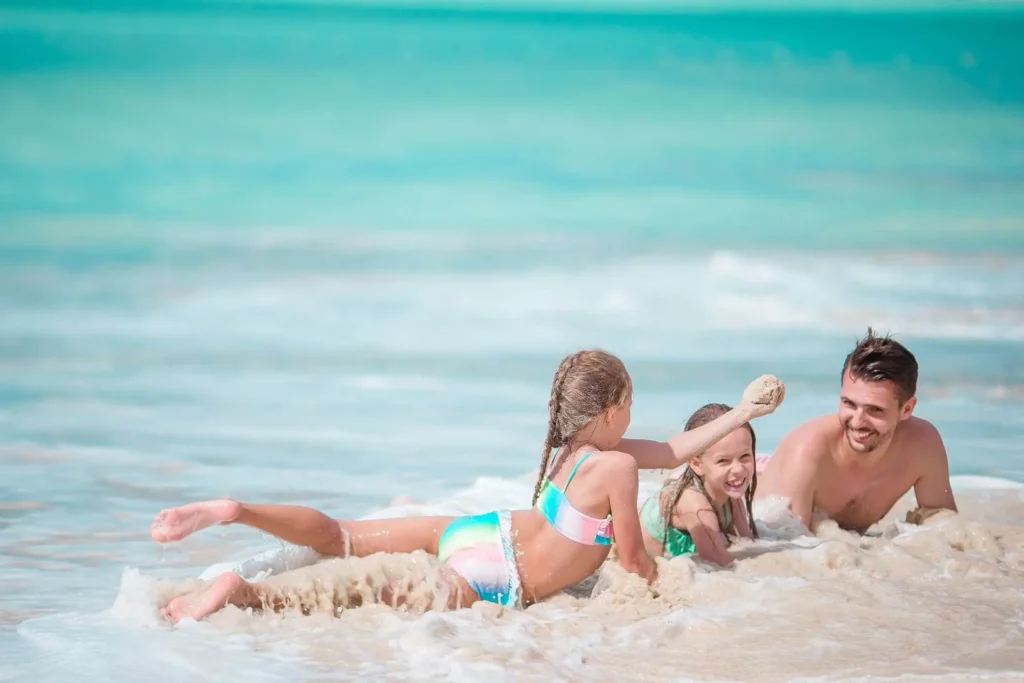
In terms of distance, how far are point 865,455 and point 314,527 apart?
6.94 feet

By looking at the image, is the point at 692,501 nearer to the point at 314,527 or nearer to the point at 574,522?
the point at 574,522

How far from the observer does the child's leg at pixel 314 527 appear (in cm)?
351

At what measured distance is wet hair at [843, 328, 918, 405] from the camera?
433cm

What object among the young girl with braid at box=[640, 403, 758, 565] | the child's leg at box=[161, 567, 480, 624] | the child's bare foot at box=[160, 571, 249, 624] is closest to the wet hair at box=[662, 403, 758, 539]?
the young girl with braid at box=[640, 403, 758, 565]

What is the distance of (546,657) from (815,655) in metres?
0.73

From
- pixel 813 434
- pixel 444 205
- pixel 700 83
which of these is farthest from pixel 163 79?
pixel 813 434

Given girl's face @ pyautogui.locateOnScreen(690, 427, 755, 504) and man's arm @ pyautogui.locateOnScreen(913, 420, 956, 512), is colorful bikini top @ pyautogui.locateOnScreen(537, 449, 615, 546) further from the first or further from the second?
man's arm @ pyautogui.locateOnScreen(913, 420, 956, 512)

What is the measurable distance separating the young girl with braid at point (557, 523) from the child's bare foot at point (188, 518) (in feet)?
0.08

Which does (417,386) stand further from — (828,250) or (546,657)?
(828,250)

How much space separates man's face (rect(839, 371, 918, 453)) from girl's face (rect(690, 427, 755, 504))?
53 centimetres

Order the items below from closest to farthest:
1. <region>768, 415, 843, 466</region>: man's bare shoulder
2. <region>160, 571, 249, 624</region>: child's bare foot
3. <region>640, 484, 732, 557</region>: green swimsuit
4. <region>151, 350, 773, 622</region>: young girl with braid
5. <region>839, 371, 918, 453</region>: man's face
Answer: <region>160, 571, 249, 624</region>: child's bare foot
<region>151, 350, 773, 622</region>: young girl with braid
<region>640, 484, 732, 557</region>: green swimsuit
<region>839, 371, 918, 453</region>: man's face
<region>768, 415, 843, 466</region>: man's bare shoulder

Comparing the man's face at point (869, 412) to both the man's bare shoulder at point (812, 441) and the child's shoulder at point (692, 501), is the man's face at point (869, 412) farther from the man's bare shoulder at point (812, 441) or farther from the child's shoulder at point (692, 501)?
the child's shoulder at point (692, 501)

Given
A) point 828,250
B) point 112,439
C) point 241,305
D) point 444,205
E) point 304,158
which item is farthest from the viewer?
point 304,158

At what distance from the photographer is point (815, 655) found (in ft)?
10.6
